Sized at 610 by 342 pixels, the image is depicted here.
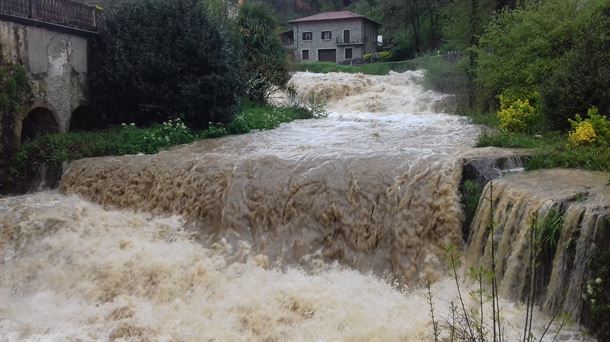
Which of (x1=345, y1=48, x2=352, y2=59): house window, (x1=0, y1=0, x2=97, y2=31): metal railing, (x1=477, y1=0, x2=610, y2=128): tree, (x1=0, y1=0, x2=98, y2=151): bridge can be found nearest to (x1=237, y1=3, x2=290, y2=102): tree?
(x1=0, y1=0, x2=97, y2=31): metal railing

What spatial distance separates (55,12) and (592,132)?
1138 cm

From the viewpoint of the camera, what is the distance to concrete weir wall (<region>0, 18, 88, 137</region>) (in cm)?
1262

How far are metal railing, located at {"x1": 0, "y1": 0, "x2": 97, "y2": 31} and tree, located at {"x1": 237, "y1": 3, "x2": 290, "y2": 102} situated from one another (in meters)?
5.18

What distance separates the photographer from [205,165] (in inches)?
415

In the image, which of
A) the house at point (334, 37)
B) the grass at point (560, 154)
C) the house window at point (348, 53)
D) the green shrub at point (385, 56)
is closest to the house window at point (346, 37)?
the house at point (334, 37)

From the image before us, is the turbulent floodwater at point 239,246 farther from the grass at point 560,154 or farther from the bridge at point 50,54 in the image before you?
the bridge at point 50,54

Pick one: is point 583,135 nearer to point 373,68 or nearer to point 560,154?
point 560,154

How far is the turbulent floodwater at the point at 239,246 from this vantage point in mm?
7000

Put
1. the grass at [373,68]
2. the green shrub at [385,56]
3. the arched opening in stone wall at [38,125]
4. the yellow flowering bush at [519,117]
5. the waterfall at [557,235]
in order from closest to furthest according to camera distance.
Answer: the waterfall at [557,235], the yellow flowering bush at [519,117], the arched opening in stone wall at [38,125], the grass at [373,68], the green shrub at [385,56]

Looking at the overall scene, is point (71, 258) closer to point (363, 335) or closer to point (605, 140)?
point (363, 335)

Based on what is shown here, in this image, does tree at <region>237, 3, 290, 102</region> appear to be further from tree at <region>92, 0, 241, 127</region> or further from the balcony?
the balcony

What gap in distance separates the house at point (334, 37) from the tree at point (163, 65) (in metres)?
A: 32.2

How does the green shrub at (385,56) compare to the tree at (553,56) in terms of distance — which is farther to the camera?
the green shrub at (385,56)

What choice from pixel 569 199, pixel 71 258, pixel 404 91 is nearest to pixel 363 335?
pixel 569 199
